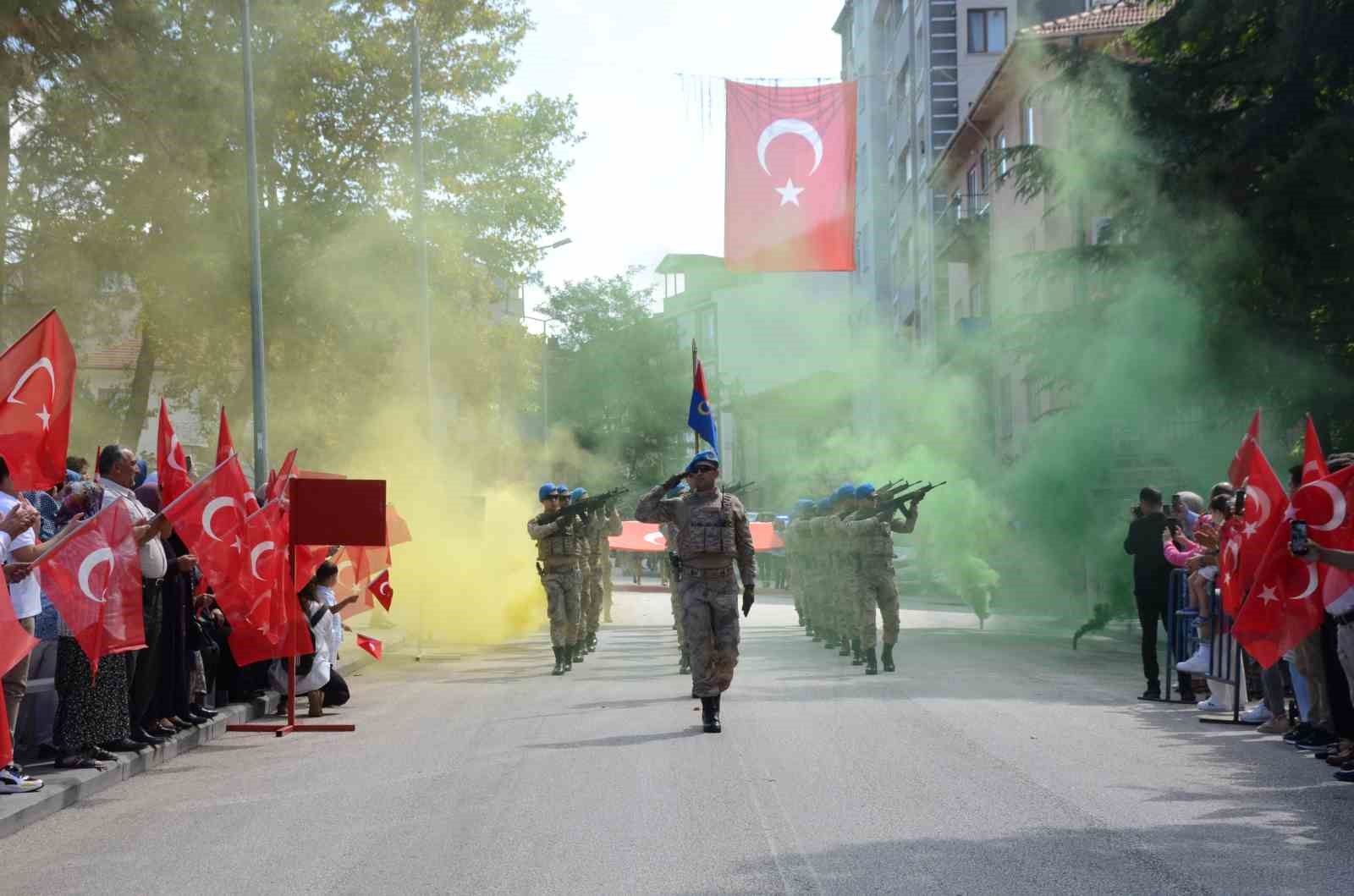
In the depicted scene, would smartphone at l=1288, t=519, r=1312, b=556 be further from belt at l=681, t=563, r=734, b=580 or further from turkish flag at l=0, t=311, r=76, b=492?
turkish flag at l=0, t=311, r=76, b=492

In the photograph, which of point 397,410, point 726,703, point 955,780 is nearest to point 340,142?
point 397,410

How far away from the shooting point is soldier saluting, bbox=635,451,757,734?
40.9ft

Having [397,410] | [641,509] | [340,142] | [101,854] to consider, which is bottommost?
[101,854]

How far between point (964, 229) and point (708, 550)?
94.1 ft

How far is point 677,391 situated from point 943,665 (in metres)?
59.7

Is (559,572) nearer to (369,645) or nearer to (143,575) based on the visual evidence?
(369,645)

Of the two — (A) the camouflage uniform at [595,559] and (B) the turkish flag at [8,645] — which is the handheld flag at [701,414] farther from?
(B) the turkish flag at [8,645]

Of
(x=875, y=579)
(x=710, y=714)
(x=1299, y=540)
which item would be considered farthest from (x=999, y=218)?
(x=1299, y=540)

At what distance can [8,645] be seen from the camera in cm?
777

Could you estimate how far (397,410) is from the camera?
A: 30.8 m

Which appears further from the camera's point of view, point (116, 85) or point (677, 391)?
point (677, 391)

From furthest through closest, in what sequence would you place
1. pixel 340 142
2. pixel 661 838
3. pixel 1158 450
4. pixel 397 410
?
pixel 397 410, pixel 340 142, pixel 1158 450, pixel 661 838

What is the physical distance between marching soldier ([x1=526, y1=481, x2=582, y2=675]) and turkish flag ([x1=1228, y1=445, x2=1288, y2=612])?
8145mm

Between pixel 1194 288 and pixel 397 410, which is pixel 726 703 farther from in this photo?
pixel 397 410
